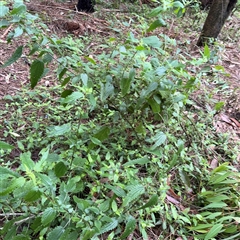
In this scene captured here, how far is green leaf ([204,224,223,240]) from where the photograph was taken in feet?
5.43

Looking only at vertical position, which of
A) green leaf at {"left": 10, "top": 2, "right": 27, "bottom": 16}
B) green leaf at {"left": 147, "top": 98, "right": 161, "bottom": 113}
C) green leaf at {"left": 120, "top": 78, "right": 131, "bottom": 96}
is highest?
green leaf at {"left": 10, "top": 2, "right": 27, "bottom": 16}

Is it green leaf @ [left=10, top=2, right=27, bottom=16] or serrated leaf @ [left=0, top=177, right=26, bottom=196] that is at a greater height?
green leaf @ [left=10, top=2, right=27, bottom=16]

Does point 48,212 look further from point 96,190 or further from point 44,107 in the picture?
point 44,107

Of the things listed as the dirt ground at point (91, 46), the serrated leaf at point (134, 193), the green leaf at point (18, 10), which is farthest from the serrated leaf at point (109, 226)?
the dirt ground at point (91, 46)

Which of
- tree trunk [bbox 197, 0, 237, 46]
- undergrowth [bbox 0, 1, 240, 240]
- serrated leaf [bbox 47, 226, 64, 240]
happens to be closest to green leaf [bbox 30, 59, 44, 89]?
undergrowth [bbox 0, 1, 240, 240]

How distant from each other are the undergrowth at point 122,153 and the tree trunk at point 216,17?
1548 mm

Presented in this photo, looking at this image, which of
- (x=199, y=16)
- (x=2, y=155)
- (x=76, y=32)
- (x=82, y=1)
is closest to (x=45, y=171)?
(x=2, y=155)

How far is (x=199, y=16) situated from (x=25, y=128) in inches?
135

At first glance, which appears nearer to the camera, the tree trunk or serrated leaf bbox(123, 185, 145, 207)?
serrated leaf bbox(123, 185, 145, 207)

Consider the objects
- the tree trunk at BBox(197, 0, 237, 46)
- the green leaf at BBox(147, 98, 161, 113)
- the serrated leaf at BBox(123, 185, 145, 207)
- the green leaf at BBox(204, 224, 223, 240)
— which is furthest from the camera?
the tree trunk at BBox(197, 0, 237, 46)

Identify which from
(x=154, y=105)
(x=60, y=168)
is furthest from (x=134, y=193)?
(x=154, y=105)

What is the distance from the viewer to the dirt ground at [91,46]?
2631 millimetres

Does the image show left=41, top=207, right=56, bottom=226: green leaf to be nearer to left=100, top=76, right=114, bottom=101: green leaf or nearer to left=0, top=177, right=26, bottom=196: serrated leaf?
left=0, top=177, right=26, bottom=196: serrated leaf

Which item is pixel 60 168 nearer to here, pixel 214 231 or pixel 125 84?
pixel 125 84
